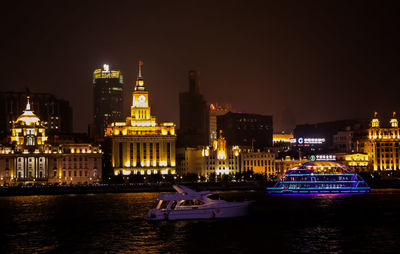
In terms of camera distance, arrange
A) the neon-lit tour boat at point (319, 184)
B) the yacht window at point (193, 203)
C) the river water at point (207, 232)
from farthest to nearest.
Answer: the neon-lit tour boat at point (319, 184) → the yacht window at point (193, 203) → the river water at point (207, 232)

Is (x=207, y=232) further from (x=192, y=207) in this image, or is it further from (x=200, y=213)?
(x=192, y=207)

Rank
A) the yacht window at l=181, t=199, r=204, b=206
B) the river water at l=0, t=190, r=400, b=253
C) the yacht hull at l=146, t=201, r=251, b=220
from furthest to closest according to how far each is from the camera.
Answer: the yacht window at l=181, t=199, r=204, b=206
the yacht hull at l=146, t=201, r=251, b=220
the river water at l=0, t=190, r=400, b=253

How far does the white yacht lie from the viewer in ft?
275

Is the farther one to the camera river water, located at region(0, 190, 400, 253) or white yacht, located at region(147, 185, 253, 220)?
white yacht, located at region(147, 185, 253, 220)

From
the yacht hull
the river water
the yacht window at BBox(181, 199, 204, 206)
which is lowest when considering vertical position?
the river water

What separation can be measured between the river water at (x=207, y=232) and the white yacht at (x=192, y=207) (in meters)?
0.91

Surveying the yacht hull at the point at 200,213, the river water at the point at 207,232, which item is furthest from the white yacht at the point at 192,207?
the river water at the point at 207,232

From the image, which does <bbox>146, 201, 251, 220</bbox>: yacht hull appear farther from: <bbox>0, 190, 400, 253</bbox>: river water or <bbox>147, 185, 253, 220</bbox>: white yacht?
<bbox>0, 190, 400, 253</bbox>: river water

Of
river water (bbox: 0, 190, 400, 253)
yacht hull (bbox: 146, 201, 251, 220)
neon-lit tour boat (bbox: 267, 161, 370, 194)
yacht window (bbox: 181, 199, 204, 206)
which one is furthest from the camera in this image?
neon-lit tour boat (bbox: 267, 161, 370, 194)

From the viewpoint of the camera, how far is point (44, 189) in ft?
593

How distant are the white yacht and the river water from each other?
0.91 m

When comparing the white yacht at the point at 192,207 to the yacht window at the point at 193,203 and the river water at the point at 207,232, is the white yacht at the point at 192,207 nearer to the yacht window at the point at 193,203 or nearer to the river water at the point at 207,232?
the yacht window at the point at 193,203

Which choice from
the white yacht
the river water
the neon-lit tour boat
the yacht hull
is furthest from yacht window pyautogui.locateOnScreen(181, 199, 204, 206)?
the neon-lit tour boat

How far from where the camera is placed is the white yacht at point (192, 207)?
83.8m
